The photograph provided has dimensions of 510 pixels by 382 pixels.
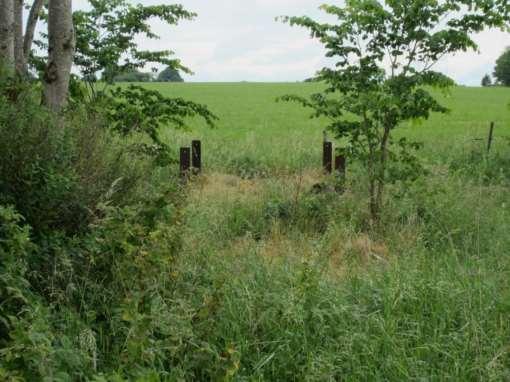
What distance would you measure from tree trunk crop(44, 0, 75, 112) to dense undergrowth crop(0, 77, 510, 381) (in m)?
0.71

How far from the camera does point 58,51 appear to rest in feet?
18.1

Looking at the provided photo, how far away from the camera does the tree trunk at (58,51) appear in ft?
18.0

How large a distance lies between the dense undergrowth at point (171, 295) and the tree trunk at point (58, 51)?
2.32 feet

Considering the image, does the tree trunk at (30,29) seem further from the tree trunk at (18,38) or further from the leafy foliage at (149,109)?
the leafy foliage at (149,109)

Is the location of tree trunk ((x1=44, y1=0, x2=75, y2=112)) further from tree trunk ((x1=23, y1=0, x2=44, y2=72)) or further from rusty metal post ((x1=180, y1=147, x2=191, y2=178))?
rusty metal post ((x1=180, y1=147, x2=191, y2=178))

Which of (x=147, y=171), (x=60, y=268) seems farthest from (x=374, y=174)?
(x=60, y=268)

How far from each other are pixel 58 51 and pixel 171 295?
2768mm

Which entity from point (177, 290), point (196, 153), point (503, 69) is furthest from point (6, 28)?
point (503, 69)

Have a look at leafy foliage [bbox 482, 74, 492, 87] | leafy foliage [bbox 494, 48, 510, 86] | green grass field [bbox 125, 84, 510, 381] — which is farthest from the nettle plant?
leafy foliage [bbox 482, 74, 492, 87]

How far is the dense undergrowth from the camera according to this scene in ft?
10.6

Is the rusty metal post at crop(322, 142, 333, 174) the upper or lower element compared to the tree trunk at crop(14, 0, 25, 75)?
lower

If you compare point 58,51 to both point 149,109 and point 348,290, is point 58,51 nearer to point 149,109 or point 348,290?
point 149,109

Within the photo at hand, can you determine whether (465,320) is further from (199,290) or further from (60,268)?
(60,268)

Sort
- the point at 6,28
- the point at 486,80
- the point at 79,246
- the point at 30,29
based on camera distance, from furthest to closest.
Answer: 1. the point at 486,80
2. the point at 30,29
3. the point at 6,28
4. the point at 79,246
